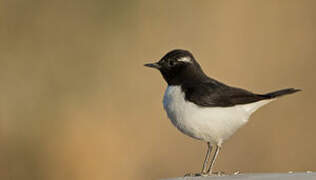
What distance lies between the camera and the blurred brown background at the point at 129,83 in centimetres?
1500

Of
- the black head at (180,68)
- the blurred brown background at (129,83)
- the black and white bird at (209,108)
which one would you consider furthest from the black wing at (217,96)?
the blurred brown background at (129,83)

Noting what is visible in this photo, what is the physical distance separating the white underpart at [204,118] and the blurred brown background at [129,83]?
3.99 m

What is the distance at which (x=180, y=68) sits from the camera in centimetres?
1140

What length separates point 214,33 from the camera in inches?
613

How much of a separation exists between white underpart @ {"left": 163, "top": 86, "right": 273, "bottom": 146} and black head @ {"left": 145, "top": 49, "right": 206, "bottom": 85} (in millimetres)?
481

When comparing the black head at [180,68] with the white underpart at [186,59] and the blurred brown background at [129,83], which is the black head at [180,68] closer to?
the white underpart at [186,59]

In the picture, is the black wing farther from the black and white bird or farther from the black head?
the black head

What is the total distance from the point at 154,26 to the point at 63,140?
7.32 feet

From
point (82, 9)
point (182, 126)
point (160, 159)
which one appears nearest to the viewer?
point (182, 126)

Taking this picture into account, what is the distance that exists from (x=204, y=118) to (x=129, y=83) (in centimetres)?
508

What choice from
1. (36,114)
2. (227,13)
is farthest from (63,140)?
(227,13)

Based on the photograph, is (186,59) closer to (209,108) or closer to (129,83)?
(209,108)

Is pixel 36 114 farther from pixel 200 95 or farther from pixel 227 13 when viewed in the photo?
pixel 200 95

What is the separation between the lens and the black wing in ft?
35.3
